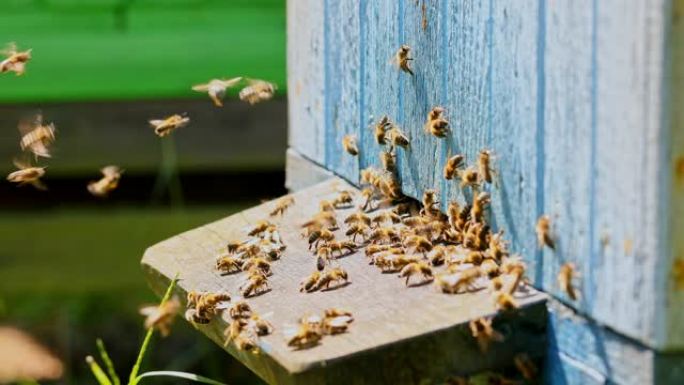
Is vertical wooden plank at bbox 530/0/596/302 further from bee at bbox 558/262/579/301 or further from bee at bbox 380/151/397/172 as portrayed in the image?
bee at bbox 380/151/397/172

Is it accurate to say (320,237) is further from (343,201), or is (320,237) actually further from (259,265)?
(343,201)

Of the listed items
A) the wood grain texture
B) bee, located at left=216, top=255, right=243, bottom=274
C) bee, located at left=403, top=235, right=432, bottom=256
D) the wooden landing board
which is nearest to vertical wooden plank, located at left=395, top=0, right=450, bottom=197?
the wood grain texture

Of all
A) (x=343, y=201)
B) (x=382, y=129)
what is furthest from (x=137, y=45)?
(x=382, y=129)

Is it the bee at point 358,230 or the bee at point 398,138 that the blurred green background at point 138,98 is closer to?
the bee at point 398,138

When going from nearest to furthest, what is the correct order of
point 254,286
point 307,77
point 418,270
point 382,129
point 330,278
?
1. point 418,270
2. point 330,278
3. point 254,286
4. point 382,129
5. point 307,77

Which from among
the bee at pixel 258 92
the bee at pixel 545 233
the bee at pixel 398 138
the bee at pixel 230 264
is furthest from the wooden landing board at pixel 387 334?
the bee at pixel 258 92

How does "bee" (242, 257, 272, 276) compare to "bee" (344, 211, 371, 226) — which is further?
"bee" (344, 211, 371, 226)
